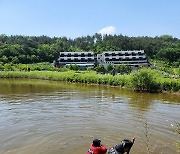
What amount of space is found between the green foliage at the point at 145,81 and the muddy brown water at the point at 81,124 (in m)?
9.85

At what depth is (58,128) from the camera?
74.1ft

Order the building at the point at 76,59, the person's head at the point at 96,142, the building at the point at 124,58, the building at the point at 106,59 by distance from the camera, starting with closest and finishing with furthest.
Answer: the person's head at the point at 96,142, the building at the point at 76,59, the building at the point at 106,59, the building at the point at 124,58

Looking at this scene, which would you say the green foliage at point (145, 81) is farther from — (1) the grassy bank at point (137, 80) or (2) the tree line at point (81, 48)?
(2) the tree line at point (81, 48)

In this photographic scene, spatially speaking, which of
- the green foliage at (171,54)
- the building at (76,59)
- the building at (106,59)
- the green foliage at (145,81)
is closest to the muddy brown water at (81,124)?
the green foliage at (145,81)

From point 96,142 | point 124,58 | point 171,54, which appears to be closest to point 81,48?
point 124,58

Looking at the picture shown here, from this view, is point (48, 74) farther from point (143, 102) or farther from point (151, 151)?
point (151, 151)

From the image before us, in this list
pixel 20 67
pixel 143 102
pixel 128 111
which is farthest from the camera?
pixel 20 67

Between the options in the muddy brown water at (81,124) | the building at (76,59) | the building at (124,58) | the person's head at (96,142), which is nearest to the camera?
the person's head at (96,142)

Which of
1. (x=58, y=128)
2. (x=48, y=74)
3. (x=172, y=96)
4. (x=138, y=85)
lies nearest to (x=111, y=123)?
(x=58, y=128)

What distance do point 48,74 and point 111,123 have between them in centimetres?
4846

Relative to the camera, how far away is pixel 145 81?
155 ft

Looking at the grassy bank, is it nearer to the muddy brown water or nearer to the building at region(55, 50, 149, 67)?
the muddy brown water

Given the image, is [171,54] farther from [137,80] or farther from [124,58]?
[137,80]

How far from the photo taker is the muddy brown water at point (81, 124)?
1833 cm
